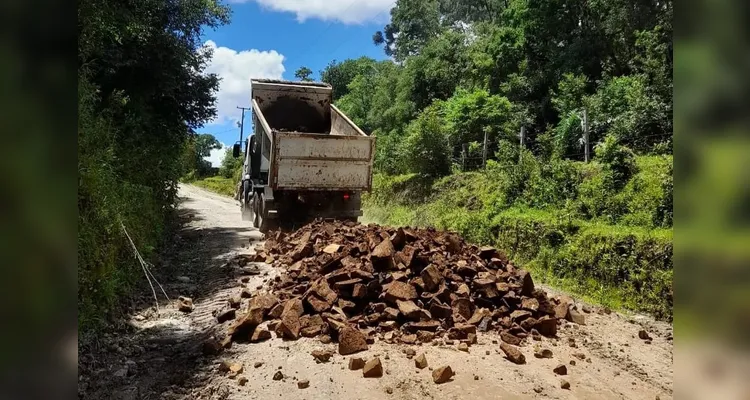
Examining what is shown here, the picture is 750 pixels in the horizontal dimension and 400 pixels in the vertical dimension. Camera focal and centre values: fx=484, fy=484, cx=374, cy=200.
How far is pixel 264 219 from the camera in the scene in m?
10.9

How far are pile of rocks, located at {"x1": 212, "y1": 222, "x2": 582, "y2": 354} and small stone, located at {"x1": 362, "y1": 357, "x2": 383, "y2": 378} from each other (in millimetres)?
394

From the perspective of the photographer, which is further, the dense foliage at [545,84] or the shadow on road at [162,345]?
the dense foliage at [545,84]

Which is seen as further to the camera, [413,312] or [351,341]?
[413,312]

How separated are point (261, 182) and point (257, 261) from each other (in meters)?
4.42

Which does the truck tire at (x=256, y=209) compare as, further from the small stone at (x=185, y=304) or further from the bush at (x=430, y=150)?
the small stone at (x=185, y=304)

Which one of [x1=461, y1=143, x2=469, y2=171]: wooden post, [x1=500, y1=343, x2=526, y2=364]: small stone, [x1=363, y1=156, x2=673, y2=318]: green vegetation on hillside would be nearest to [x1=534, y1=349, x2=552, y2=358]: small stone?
[x1=500, y1=343, x2=526, y2=364]: small stone

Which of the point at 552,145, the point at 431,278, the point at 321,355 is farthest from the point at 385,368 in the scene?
the point at 552,145

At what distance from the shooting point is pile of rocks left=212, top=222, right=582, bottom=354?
4.52 metres

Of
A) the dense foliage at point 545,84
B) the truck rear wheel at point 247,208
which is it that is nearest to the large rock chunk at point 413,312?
the dense foliage at point 545,84

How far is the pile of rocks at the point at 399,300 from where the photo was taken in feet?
14.8

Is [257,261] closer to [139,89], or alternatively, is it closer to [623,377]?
[139,89]

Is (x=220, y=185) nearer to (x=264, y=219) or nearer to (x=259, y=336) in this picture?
(x=264, y=219)

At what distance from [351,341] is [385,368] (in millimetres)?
438
